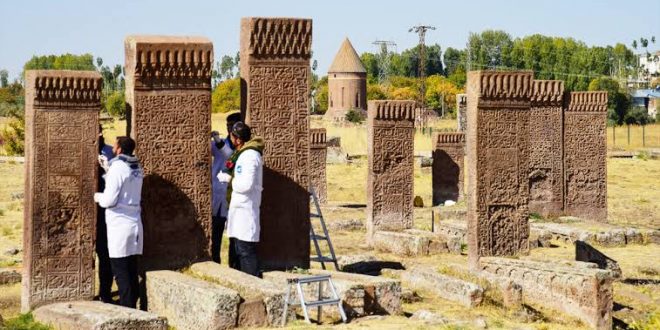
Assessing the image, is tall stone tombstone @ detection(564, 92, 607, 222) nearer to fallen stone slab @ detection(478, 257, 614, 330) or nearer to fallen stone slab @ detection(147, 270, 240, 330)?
fallen stone slab @ detection(478, 257, 614, 330)

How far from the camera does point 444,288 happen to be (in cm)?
1193

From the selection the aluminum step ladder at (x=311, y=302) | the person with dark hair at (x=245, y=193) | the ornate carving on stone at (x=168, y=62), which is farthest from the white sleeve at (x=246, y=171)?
the aluminum step ladder at (x=311, y=302)

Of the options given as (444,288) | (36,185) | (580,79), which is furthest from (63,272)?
(580,79)

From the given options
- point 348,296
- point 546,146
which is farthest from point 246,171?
point 546,146

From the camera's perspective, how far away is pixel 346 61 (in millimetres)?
77688

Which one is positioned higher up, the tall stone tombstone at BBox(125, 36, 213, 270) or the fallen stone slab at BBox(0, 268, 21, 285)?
the tall stone tombstone at BBox(125, 36, 213, 270)

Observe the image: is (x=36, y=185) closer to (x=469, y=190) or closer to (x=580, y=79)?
(x=469, y=190)

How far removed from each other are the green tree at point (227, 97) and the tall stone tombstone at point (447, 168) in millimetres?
57298

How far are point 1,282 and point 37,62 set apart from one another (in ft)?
372

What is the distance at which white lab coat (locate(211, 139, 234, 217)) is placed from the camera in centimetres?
1179

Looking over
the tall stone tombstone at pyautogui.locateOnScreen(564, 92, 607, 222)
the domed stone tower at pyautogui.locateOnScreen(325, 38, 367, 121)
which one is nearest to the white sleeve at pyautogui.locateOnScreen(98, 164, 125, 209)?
the tall stone tombstone at pyautogui.locateOnScreen(564, 92, 607, 222)

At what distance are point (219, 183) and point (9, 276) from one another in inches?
110

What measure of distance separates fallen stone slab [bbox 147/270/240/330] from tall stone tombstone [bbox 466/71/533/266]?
156 inches

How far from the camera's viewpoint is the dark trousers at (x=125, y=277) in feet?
33.2
